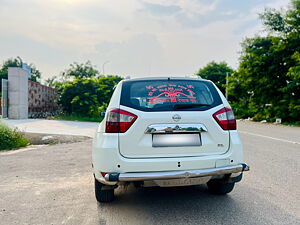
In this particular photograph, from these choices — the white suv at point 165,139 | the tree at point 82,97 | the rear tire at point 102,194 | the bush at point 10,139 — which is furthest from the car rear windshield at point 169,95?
the tree at point 82,97

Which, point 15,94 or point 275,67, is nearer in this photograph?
point 15,94

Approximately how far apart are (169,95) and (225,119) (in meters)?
0.76

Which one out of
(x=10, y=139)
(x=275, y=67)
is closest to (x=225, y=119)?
(x=10, y=139)

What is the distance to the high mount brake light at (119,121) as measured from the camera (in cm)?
315

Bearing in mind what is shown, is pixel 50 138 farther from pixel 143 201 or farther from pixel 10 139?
pixel 143 201

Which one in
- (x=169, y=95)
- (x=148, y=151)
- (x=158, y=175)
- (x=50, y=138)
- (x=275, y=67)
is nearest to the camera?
(x=158, y=175)

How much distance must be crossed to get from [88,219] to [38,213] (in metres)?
0.71

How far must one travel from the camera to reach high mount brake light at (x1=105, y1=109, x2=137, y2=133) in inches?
124

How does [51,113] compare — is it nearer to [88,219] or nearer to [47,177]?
[47,177]

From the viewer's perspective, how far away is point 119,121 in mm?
3164

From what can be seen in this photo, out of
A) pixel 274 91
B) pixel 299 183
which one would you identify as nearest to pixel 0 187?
pixel 299 183

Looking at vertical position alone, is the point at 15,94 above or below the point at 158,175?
above

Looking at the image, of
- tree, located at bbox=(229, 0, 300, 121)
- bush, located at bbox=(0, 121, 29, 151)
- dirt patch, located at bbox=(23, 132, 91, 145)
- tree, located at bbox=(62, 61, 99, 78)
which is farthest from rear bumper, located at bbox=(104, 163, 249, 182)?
tree, located at bbox=(62, 61, 99, 78)

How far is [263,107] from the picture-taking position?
2472cm
